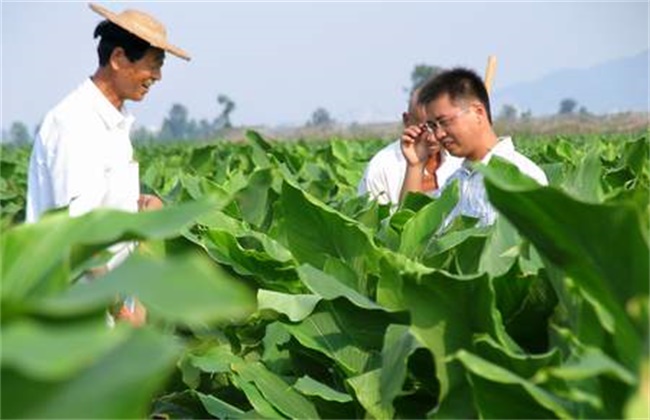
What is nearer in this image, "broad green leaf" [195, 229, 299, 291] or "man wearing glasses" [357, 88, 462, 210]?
Result: "broad green leaf" [195, 229, 299, 291]

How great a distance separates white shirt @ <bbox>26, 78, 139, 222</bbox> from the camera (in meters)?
4.30

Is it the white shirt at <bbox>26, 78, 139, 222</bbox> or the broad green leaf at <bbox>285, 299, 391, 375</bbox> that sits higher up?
the broad green leaf at <bbox>285, 299, 391, 375</bbox>

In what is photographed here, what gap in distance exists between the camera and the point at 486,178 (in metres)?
1.62

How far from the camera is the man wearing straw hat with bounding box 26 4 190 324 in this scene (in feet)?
14.1

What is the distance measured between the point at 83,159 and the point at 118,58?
465 millimetres

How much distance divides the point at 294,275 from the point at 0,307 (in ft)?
6.15

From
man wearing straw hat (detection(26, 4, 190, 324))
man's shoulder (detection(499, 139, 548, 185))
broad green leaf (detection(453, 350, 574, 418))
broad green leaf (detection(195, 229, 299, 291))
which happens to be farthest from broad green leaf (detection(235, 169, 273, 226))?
broad green leaf (detection(453, 350, 574, 418))

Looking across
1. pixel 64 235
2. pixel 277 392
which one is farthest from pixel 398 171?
pixel 64 235

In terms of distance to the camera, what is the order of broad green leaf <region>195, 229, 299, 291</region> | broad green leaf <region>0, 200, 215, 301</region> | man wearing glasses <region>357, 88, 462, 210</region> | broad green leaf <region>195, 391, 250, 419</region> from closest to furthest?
broad green leaf <region>0, 200, 215, 301</region> → broad green leaf <region>195, 391, 250, 419</region> → broad green leaf <region>195, 229, 299, 291</region> → man wearing glasses <region>357, 88, 462, 210</region>

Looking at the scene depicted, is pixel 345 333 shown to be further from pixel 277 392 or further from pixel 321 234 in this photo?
pixel 321 234

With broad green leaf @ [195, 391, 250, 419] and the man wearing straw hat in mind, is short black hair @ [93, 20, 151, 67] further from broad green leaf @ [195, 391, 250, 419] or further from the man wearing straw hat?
broad green leaf @ [195, 391, 250, 419]

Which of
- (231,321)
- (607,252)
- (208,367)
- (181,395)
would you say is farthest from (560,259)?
(181,395)

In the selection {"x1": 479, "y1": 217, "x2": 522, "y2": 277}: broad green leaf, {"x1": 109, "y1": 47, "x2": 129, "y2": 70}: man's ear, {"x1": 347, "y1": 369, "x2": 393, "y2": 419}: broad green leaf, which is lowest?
{"x1": 347, "y1": 369, "x2": 393, "y2": 419}: broad green leaf

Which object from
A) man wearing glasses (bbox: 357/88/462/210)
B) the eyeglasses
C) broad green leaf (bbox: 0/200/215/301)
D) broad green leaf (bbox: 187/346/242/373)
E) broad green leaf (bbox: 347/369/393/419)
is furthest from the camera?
man wearing glasses (bbox: 357/88/462/210)
